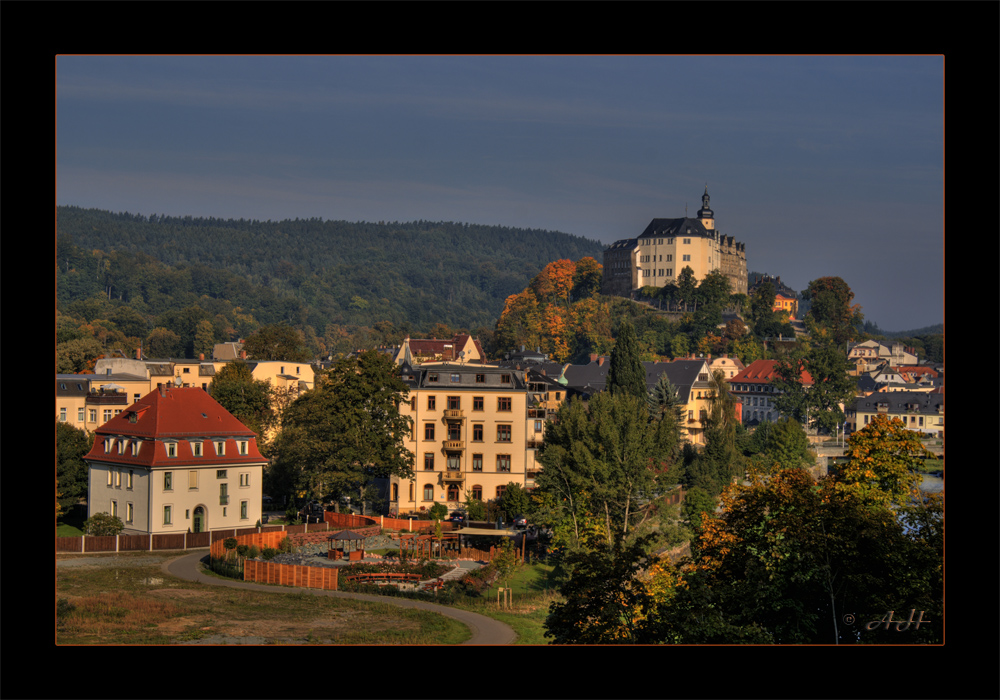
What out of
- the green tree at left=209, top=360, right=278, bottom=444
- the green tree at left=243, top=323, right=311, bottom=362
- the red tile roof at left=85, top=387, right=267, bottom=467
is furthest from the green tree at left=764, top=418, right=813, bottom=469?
the green tree at left=243, top=323, right=311, bottom=362

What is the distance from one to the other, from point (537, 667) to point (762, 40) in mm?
8831

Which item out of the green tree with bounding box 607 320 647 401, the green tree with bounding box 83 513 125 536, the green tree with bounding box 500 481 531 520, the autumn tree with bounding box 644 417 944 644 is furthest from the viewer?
the green tree with bounding box 607 320 647 401

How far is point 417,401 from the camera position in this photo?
5491 centimetres

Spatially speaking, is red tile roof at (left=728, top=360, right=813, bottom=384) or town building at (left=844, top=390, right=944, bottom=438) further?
red tile roof at (left=728, top=360, right=813, bottom=384)

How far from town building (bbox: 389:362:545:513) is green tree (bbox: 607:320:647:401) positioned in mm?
18795

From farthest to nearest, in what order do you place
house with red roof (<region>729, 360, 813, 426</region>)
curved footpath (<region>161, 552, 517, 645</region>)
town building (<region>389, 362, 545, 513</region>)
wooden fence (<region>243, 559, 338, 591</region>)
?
1. house with red roof (<region>729, 360, 813, 426</region>)
2. town building (<region>389, 362, 545, 513</region>)
3. wooden fence (<region>243, 559, 338, 591</region>)
4. curved footpath (<region>161, 552, 517, 645</region>)

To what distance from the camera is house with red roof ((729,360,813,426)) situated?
304ft

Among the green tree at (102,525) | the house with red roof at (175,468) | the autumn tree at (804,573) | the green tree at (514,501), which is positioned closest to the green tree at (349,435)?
the house with red roof at (175,468)

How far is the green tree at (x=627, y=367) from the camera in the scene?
240 feet

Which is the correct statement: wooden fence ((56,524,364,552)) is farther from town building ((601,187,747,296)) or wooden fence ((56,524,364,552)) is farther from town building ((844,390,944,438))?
town building ((601,187,747,296))

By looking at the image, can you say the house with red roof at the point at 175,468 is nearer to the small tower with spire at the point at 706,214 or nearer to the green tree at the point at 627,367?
the green tree at the point at 627,367

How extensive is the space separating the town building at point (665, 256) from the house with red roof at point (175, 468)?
107 m
